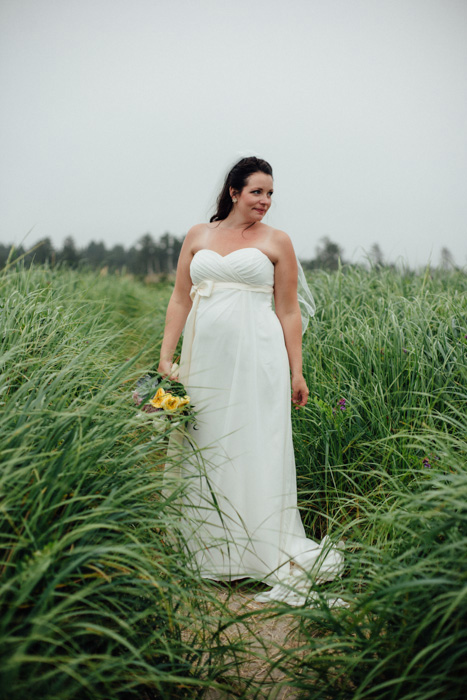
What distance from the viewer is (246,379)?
2.57 m

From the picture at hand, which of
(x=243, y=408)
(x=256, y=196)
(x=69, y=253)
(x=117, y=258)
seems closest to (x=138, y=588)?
(x=243, y=408)

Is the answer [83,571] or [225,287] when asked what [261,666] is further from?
[225,287]

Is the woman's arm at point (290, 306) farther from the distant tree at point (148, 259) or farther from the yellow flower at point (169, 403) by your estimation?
the distant tree at point (148, 259)

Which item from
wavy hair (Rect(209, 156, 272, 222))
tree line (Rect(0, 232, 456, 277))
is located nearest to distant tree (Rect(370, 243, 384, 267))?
tree line (Rect(0, 232, 456, 277))

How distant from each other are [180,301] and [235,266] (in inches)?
18.4

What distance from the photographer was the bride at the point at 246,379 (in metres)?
2.52

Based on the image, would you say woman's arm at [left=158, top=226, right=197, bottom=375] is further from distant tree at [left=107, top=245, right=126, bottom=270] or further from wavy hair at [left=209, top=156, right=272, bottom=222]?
distant tree at [left=107, top=245, right=126, bottom=270]

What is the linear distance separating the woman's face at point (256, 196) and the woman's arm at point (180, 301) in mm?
323

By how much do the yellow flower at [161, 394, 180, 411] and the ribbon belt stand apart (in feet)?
1.56

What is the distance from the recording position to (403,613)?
4.68ft

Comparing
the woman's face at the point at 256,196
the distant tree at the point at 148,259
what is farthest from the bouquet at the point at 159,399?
the distant tree at the point at 148,259

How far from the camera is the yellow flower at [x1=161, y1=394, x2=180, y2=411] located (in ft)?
6.78

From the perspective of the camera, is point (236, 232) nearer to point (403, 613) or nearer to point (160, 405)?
point (160, 405)

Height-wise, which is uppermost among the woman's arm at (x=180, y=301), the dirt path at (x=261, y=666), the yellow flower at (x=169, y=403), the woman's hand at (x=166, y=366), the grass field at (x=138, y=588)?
the woman's arm at (x=180, y=301)
